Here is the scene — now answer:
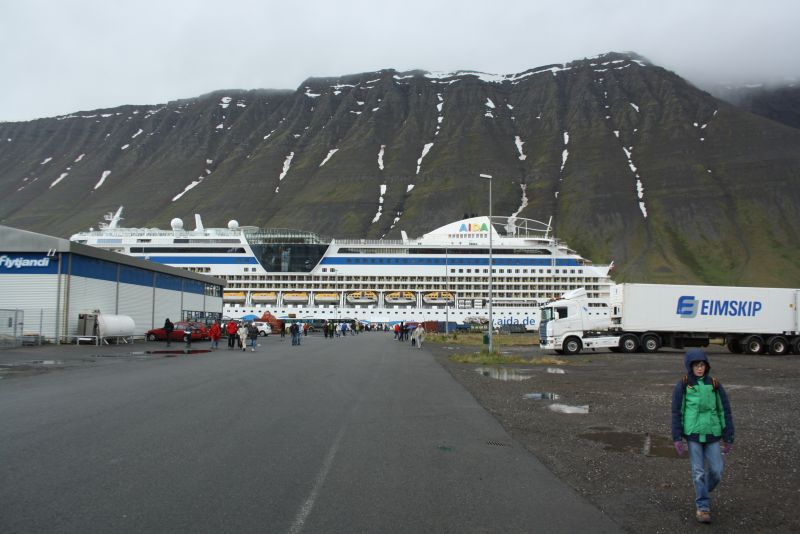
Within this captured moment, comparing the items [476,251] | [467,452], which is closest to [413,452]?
[467,452]

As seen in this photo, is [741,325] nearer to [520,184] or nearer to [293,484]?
[293,484]

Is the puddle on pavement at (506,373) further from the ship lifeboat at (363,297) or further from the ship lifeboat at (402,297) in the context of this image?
the ship lifeboat at (363,297)

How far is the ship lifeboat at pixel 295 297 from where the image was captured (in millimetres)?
98188

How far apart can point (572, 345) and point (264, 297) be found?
2769 inches

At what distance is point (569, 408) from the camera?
13.0 metres

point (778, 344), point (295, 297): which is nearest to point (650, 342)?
point (778, 344)

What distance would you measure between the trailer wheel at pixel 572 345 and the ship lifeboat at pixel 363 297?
206 ft

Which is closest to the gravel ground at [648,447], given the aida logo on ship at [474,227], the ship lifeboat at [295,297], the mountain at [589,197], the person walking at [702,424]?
the person walking at [702,424]

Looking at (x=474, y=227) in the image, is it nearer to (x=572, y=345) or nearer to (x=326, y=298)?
(x=326, y=298)

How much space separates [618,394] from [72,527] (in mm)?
13099

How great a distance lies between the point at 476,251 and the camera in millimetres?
98188

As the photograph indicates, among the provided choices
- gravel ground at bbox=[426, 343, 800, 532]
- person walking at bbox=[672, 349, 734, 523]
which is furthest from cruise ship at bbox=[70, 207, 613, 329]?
person walking at bbox=[672, 349, 734, 523]

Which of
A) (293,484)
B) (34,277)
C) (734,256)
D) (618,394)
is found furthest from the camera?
(734,256)

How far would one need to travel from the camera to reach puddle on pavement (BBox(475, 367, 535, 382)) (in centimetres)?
1981
